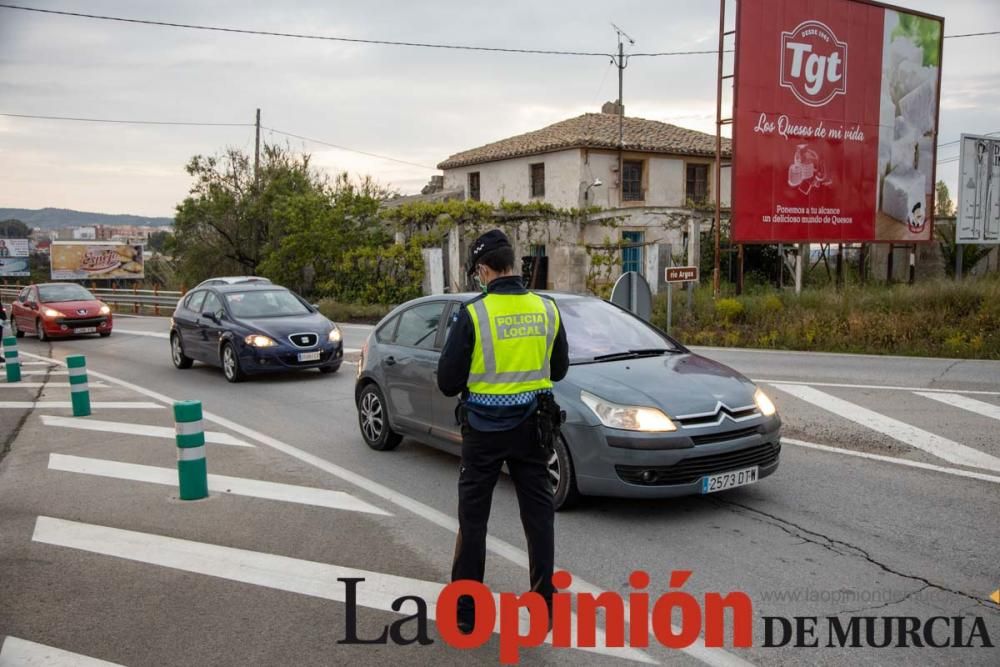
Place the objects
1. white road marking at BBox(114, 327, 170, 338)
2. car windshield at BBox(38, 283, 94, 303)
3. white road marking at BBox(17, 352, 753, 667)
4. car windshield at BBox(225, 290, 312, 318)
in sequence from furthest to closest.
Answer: white road marking at BBox(114, 327, 170, 338), car windshield at BBox(38, 283, 94, 303), car windshield at BBox(225, 290, 312, 318), white road marking at BBox(17, 352, 753, 667)

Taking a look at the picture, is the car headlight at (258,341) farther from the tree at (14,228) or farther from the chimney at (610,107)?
the tree at (14,228)

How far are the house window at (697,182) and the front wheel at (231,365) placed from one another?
27333 millimetres

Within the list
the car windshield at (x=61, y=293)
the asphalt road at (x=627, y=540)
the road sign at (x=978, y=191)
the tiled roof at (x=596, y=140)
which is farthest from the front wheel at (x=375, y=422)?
the tiled roof at (x=596, y=140)

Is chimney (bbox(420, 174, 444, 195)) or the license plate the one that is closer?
the license plate

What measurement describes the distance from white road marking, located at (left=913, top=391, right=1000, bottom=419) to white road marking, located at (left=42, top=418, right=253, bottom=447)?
8.04 metres

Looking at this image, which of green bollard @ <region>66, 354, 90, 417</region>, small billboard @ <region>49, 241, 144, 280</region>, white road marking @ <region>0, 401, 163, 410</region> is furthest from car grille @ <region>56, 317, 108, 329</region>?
small billboard @ <region>49, 241, 144, 280</region>

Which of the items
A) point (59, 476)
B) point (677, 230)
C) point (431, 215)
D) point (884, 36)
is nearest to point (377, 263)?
point (431, 215)

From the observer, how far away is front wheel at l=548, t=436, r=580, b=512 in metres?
5.70

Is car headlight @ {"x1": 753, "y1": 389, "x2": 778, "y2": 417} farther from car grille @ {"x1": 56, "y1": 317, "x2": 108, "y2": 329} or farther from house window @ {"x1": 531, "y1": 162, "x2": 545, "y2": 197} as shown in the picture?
house window @ {"x1": 531, "y1": 162, "x2": 545, "y2": 197}

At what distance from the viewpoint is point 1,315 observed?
1508 cm

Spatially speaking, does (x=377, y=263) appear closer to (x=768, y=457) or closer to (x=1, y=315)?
(x=1, y=315)

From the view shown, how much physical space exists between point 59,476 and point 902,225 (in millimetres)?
20921

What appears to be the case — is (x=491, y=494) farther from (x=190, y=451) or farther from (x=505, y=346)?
(x=190, y=451)

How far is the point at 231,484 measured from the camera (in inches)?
276
